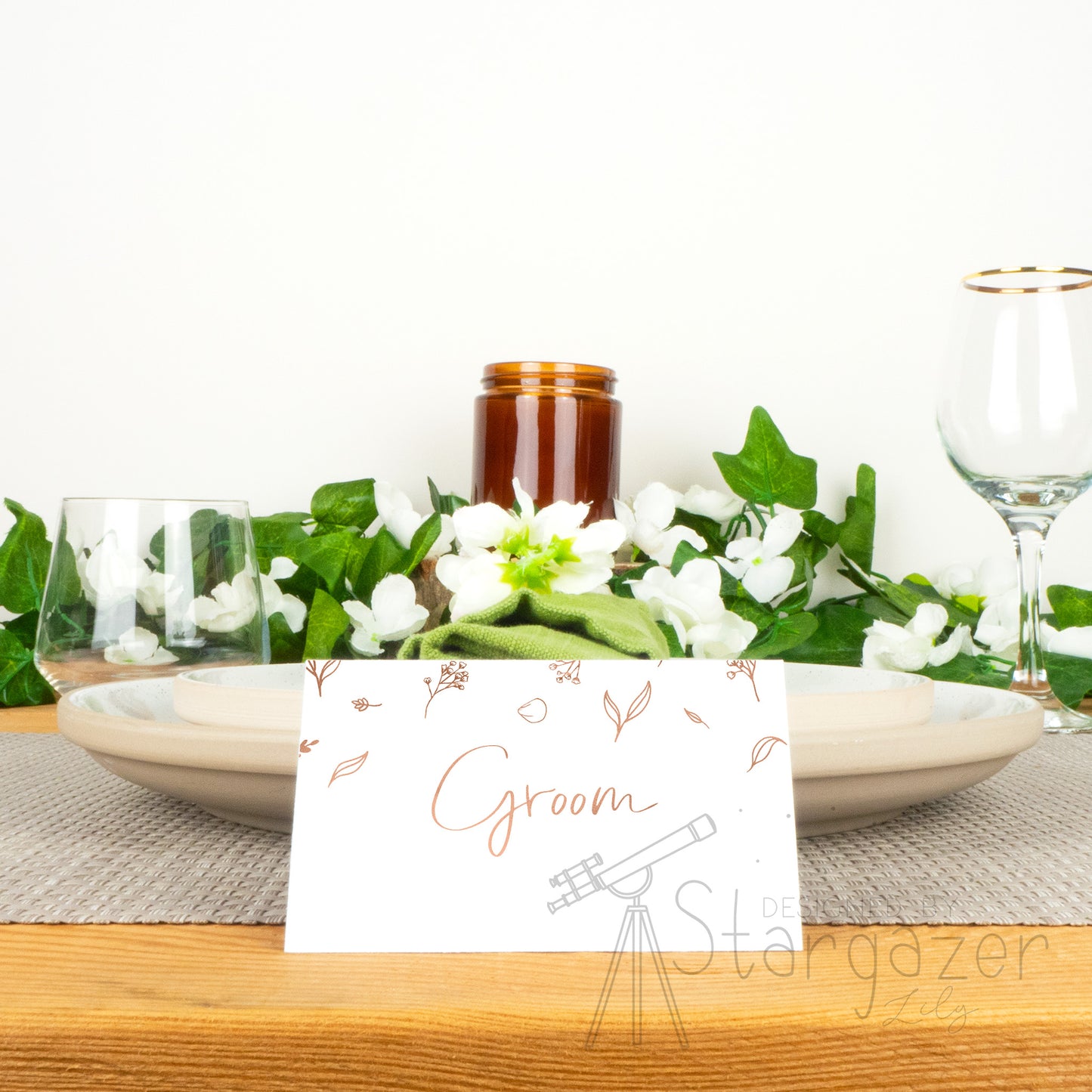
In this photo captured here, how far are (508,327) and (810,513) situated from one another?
361 mm

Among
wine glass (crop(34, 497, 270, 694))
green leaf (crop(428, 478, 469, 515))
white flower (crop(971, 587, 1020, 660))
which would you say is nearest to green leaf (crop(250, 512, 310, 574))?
green leaf (crop(428, 478, 469, 515))

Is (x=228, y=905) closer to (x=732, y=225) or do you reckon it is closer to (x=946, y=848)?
(x=946, y=848)

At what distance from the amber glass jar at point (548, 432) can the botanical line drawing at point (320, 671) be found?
0.52m

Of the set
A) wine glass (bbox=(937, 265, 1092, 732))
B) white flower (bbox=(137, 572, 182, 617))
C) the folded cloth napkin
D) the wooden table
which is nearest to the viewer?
the wooden table

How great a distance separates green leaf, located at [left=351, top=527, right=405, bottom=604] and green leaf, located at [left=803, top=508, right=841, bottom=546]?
39 cm

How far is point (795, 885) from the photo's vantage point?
0.31 meters

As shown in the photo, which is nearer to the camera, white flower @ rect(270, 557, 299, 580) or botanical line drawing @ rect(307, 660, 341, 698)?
botanical line drawing @ rect(307, 660, 341, 698)

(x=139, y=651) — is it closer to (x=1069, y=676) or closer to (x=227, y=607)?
(x=227, y=607)

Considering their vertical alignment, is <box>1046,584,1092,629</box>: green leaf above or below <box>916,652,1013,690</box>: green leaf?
above

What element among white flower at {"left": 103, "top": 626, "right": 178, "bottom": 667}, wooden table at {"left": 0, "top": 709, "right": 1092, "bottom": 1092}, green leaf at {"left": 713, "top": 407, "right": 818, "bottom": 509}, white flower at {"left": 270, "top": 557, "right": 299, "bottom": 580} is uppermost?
green leaf at {"left": 713, "top": 407, "right": 818, "bottom": 509}

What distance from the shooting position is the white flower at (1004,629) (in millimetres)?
836

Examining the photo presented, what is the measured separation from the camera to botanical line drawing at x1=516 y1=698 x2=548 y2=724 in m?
0.33

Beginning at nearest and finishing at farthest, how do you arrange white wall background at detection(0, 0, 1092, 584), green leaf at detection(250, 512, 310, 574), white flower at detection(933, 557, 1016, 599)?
green leaf at detection(250, 512, 310, 574) → white flower at detection(933, 557, 1016, 599) → white wall background at detection(0, 0, 1092, 584)

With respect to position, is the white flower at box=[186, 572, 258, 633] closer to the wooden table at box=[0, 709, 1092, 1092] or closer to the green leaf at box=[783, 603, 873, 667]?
the wooden table at box=[0, 709, 1092, 1092]
